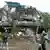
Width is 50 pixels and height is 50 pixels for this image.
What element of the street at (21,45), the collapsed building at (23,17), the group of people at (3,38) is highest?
the collapsed building at (23,17)

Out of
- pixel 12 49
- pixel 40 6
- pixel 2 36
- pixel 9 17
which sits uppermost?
pixel 40 6

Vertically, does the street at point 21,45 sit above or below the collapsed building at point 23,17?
below

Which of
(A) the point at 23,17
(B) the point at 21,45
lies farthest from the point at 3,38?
(A) the point at 23,17

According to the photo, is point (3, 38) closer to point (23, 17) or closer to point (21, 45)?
point (21, 45)

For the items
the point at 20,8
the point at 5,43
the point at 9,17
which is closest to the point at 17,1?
the point at 20,8

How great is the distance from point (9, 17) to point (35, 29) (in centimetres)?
29

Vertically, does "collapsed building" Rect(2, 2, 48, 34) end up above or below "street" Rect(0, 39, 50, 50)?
above

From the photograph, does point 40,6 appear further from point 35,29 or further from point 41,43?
point 41,43

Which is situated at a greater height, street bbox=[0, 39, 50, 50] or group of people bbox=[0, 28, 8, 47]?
group of people bbox=[0, 28, 8, 47]

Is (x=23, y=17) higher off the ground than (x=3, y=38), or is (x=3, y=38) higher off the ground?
(x=23, y=17)

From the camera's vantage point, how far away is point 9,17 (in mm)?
1481

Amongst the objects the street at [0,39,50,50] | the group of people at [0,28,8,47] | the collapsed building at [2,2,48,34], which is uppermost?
the collapsed building at [2,2,48,34]

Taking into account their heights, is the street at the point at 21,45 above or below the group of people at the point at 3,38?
below

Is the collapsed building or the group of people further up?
the collapsed building
